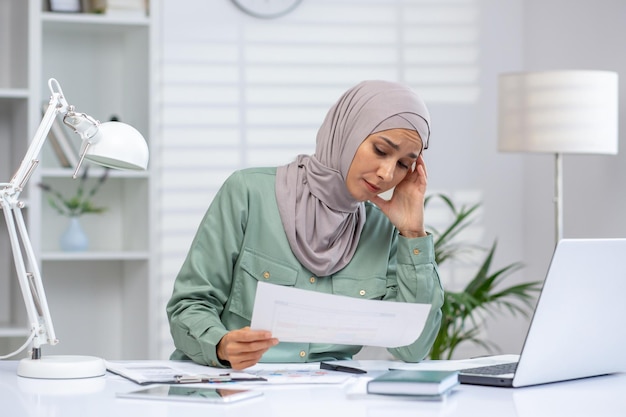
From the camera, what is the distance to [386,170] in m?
1.82

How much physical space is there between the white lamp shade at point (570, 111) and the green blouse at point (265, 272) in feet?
4.68

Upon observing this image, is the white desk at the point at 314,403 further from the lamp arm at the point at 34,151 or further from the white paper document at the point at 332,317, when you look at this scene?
the lamp arm at the point at 34,151

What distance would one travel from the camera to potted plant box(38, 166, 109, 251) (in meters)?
3.30

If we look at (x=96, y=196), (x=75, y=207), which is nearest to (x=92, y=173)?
(x=75, y=207)

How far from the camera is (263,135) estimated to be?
3.71 metres

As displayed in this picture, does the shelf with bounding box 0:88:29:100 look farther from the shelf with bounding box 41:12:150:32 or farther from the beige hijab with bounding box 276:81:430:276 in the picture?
the beige hijab with bounding box 276:81:430:276

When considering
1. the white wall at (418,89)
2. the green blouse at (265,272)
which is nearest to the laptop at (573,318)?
the green blouse at (265,272)

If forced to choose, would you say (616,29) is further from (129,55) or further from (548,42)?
(129,55)

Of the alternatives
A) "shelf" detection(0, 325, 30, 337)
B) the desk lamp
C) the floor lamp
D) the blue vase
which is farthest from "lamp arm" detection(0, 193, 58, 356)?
the floor lamp

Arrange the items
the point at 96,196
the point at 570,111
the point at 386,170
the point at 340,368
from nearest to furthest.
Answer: the point at 340,368
the point at 386,170
the point at 570,111
the point at 96,196

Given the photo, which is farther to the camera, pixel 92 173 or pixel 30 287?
pixel 92 173

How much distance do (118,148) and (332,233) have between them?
546 millimetres

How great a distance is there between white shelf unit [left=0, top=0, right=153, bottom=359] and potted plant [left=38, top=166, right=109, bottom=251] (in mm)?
34

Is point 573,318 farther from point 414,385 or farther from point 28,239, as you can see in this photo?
point 28,239
